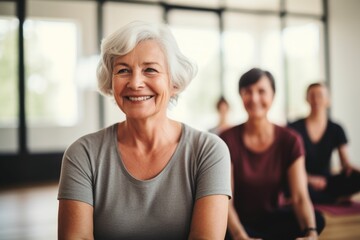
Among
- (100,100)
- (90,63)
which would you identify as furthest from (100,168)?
(90,63)

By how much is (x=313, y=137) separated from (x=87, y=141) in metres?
2.25

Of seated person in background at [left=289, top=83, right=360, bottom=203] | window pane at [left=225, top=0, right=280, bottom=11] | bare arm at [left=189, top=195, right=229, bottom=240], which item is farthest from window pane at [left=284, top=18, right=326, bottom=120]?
bare arm at [left=189, top=195, right=229, bottom=240]

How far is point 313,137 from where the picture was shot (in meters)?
3.02

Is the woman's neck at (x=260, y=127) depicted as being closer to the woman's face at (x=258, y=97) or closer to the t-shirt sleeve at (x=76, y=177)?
the woman's face at (x=258, y=97)

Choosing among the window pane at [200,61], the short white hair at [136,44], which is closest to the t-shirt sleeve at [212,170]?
the short white hair at [136,44]

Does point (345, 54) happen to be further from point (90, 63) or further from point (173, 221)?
point (173, 221)

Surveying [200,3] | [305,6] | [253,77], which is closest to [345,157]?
[253,77]

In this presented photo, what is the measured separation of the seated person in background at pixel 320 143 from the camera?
3.01 meters

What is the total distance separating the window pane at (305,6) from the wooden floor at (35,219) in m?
4.33

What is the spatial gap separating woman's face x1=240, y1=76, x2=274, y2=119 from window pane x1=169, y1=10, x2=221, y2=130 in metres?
4.27

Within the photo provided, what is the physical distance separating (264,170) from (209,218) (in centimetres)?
74

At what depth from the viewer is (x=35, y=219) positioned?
3324 mm

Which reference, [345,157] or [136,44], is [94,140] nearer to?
[136,44]

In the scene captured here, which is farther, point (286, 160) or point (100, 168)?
point (286, 160)
